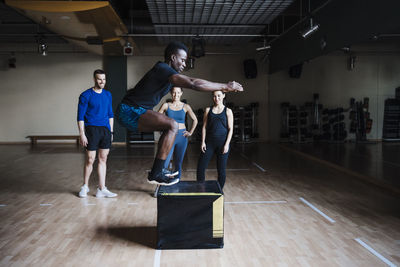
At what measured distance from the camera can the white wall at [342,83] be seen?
6340 mm

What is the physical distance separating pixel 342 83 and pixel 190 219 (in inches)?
290

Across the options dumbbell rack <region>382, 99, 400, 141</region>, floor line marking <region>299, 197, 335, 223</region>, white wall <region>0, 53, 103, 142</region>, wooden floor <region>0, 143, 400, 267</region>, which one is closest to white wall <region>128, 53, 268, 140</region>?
white wall <region>0, 53, 103, 142</region>

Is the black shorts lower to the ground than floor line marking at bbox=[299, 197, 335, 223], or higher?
higher

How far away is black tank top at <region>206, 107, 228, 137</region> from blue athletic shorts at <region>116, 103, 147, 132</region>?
5.14 feet

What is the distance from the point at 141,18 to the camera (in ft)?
30.1

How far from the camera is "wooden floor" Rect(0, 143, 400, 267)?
272 cm

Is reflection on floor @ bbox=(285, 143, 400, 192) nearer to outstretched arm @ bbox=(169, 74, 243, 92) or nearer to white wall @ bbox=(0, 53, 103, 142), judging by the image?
outstretched arm @ bbox=(169, 74, 243, 92)

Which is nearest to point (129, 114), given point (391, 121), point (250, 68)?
point (391, 121)

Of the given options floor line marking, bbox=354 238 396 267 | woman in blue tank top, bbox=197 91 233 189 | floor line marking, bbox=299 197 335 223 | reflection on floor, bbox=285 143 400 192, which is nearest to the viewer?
floor line marking, bbox=354 238 396 267

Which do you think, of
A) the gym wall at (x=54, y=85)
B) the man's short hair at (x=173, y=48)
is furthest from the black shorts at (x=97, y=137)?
the gym wall at (x=54, y=85)

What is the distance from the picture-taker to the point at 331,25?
6.37m

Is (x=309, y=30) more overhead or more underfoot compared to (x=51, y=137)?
more overhead

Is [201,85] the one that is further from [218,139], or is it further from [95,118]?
[95,118]

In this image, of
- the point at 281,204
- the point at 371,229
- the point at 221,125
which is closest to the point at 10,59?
the point at 221,125
